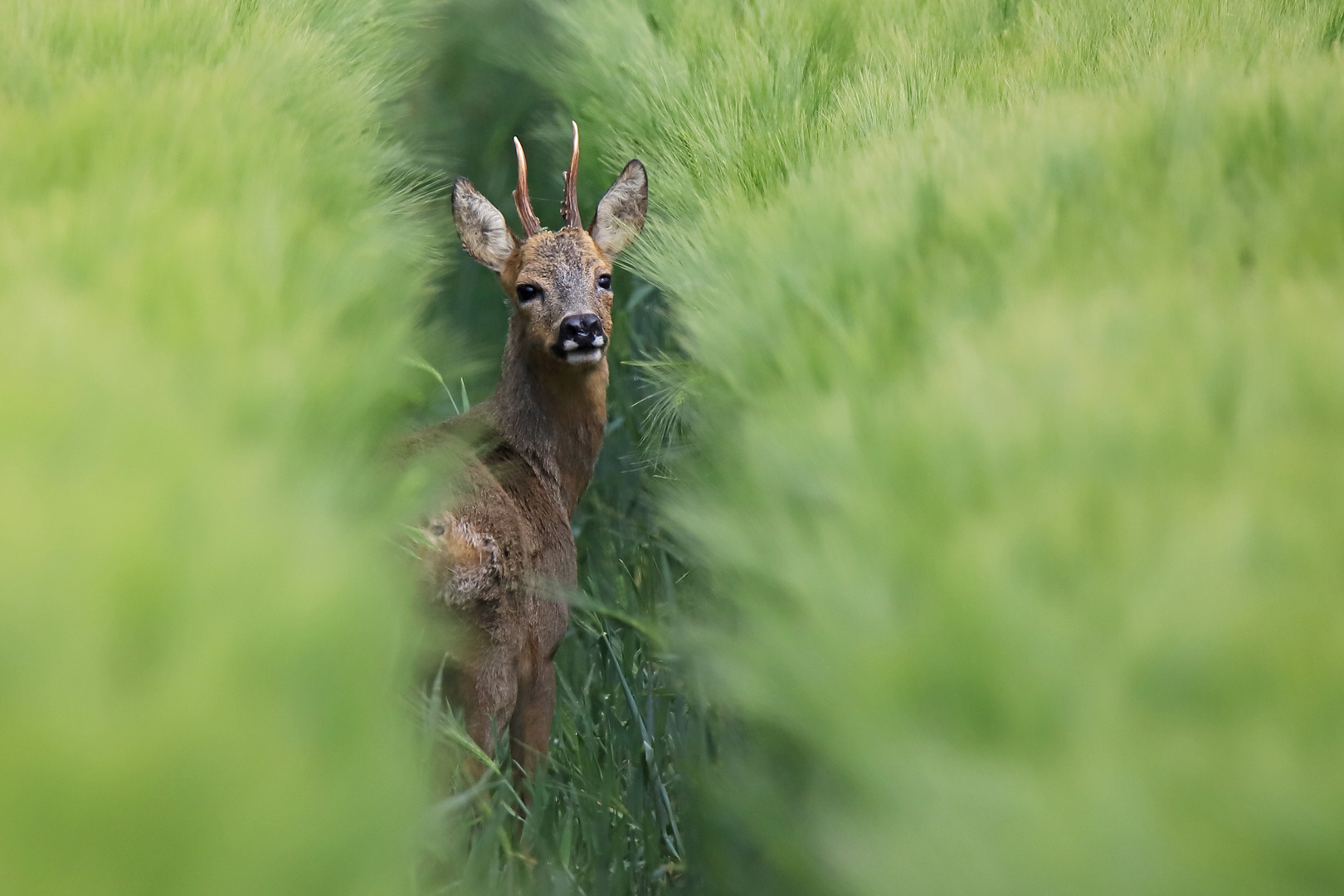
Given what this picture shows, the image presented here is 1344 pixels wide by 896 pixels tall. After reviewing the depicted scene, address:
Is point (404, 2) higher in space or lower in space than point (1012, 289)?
lower

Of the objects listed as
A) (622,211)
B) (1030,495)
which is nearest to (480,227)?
(622,211)

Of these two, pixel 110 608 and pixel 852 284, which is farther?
pixel 852 284

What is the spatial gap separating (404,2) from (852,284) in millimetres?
1728

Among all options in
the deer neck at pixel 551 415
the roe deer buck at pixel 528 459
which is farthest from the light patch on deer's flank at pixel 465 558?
the deer neck at pixel 551 415

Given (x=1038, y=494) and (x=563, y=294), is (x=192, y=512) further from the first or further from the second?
(x=563, y=294)

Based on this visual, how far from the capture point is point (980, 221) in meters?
0.98

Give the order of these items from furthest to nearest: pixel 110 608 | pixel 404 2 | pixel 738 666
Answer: pixel 404 2 → pixel 738 666 → pixel 110 608

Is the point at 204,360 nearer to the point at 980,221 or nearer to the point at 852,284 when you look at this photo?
the point at 852,284

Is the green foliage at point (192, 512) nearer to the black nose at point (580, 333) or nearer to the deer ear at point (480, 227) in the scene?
the black nose at point (580, 333)

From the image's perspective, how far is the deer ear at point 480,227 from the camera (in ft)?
7.02

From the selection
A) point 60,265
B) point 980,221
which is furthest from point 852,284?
point 60,265

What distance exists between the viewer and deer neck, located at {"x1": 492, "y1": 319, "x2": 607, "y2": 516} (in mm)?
2072

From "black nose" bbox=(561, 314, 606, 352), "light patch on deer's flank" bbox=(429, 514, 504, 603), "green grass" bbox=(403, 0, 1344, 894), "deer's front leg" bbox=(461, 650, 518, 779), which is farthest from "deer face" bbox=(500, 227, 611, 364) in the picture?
"green grass" bbox=(403, 0, 1344, 894)

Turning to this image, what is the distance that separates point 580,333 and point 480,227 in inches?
13.1
